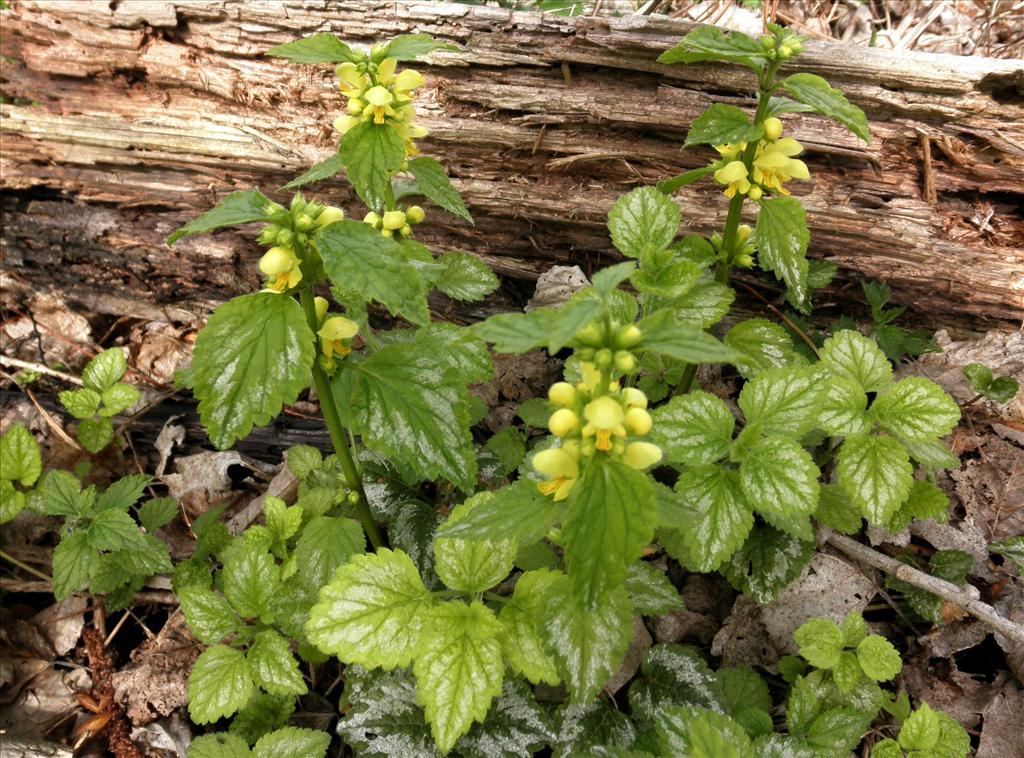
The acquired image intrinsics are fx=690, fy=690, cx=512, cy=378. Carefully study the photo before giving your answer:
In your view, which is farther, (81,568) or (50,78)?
(50,78)

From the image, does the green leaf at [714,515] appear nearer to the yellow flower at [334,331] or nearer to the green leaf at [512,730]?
the green leaf at [512,730]

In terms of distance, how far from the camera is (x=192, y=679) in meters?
2.15

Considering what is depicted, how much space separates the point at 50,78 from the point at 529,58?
97.8 inches

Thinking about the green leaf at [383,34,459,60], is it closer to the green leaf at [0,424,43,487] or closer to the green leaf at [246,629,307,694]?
the green leaf at [246,629,307,694]

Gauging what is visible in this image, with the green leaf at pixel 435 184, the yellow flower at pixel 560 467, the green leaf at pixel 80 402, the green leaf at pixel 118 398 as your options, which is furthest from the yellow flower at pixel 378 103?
the green leaf at pixel 80 402

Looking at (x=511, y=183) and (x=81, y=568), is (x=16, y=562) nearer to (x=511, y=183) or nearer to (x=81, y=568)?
(x=81, y=568)

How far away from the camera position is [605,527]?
4.55 feet

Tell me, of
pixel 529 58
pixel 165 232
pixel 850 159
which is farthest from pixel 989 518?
pixel 165 232

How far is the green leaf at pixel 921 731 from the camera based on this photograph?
1995mm

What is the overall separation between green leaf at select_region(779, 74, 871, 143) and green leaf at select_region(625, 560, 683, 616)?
1337 millimetres

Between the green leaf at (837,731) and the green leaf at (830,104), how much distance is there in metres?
1.67

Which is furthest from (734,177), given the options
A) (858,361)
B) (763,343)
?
(858,361)

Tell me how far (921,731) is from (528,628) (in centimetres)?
121

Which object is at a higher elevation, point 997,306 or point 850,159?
point 850,159
